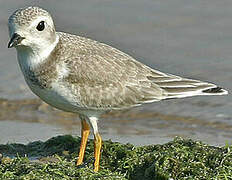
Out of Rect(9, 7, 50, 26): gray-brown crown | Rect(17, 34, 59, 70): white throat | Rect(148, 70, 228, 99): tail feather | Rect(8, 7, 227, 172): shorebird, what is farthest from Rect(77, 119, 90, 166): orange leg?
Rect(9, 7, 50, 26): gray-brown crown

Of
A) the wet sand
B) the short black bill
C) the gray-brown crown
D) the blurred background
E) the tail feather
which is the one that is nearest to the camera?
the short black bill

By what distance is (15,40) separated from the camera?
7117mm

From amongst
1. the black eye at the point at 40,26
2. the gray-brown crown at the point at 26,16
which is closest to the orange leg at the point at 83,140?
the black eye at the point at 40,26

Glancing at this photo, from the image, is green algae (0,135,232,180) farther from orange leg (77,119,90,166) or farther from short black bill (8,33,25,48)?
short black bill (8,33,25,48)

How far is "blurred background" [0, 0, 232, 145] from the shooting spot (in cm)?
1009

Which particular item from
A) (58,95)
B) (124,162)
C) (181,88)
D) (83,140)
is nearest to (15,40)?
(58,95)

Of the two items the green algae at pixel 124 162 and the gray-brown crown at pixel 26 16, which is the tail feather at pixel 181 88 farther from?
the gray-brown crown at pixel 26 16

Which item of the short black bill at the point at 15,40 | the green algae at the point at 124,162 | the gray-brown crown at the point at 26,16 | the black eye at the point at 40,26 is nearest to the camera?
the green algae at the point at 124,162

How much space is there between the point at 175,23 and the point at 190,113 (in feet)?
10.0

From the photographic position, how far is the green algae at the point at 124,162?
667cm

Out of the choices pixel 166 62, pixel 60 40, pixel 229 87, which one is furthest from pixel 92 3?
pixel 60 40

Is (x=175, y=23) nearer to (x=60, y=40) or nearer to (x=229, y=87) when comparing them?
(x=229, y=87)

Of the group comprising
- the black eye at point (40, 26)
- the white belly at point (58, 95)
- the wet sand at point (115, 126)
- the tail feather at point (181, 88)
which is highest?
the black eye at point (40, 26)

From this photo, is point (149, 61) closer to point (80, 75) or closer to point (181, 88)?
point (181, 88)
